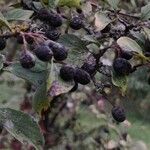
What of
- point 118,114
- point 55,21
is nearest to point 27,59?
point 55,21

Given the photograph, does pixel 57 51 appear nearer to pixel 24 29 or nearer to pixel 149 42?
pixel 24 29

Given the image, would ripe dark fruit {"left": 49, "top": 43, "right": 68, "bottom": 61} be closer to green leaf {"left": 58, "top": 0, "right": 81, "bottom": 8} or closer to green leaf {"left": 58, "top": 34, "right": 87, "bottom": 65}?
green leaf {"left": 58, "top": 34, "right": 87, "bottom": 65}

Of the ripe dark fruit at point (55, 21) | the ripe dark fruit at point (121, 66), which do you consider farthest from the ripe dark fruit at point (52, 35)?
the ripe dark fruit at point (121, 66)

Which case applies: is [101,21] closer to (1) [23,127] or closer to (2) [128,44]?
(2) [128,44]

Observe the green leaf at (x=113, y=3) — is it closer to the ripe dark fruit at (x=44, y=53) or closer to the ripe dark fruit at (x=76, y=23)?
the ripe dark fruit at (x=76, y=23)

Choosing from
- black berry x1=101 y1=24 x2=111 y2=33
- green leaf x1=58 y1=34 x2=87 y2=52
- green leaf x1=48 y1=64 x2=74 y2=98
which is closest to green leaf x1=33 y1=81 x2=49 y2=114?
green leaf x1=48 y1=64 x2=74 y2=98
